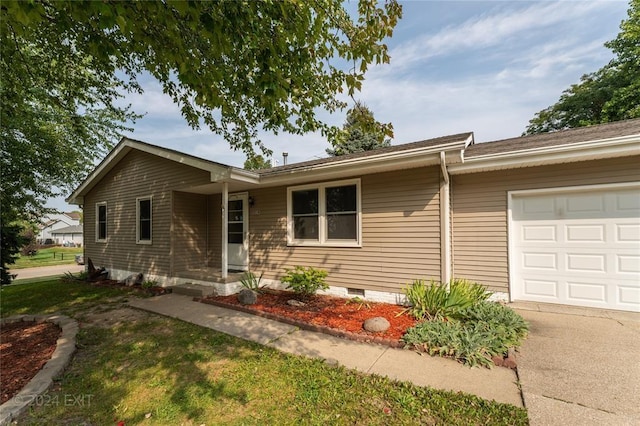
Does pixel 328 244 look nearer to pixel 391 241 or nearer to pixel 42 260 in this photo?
pixel 391 241

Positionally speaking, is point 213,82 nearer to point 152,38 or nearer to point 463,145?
point 152,38

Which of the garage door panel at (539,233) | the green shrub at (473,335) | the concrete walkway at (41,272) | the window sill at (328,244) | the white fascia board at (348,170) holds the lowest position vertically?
the concrete walkway at (41,272)

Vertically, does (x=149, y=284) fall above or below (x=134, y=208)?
below

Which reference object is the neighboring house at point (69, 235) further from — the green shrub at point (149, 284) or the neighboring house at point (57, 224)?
the green shrub at point (149, 284)

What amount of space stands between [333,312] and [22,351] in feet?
15.6

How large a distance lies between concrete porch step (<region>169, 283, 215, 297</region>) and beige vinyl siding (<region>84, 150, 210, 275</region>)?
0.98 metres

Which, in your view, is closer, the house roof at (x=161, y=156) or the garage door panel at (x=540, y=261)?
the garage door panel at (x=540, y=261)

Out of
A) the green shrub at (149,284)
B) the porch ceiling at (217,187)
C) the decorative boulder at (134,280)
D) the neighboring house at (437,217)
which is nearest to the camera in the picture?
the neighboring house at (437,217)

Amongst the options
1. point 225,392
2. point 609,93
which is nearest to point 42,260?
point 225,392

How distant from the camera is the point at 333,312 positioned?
5367mm

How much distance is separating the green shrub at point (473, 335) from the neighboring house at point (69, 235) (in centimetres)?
6315

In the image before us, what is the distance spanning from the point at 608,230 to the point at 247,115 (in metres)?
7.00

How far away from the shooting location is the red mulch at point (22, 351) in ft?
10.5

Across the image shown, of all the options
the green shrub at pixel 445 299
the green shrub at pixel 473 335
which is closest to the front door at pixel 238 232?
the green shrub at pixel 445 299
